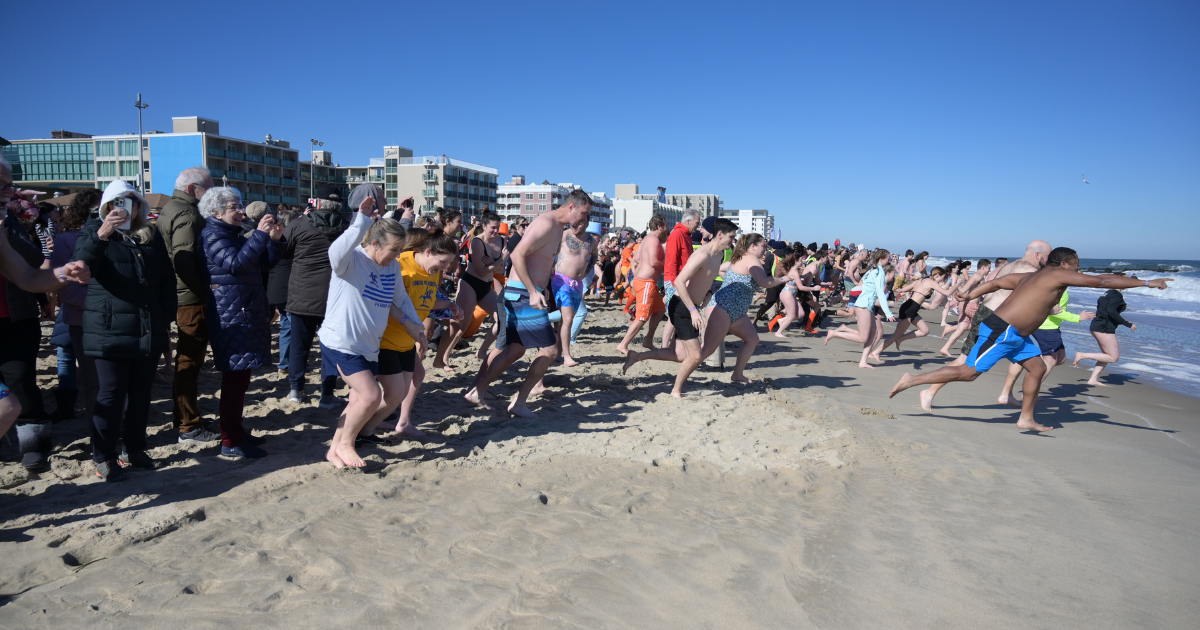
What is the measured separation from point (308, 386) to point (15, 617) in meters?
3.82

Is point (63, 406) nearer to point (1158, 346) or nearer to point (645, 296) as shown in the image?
point (645, 296)

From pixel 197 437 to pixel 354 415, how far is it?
134 cm

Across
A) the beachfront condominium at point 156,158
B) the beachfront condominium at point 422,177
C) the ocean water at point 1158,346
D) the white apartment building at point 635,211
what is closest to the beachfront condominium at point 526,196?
the beachfront condominium at point 422,177

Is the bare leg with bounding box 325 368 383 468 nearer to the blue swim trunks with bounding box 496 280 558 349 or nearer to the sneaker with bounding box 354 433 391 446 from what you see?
the sneaker with bounding box 354 433 391 446

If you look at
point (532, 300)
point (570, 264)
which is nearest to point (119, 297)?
point (532, 300)

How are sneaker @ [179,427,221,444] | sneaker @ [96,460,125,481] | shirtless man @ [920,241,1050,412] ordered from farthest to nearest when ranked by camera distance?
shirtless man @ [920,241,1050,412], sneaker @ [179,427,221,444], sneaker @ [96,460,125,481]

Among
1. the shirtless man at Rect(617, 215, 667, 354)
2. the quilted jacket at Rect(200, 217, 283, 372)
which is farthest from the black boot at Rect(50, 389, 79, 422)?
the shirtless man at Rect(617, 215, 667, 354)

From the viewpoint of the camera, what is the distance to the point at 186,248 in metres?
4.21

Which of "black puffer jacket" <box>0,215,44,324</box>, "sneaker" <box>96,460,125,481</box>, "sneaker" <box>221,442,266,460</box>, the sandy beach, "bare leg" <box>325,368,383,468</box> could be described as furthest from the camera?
"sneaker" <box>221,442,266,460</box>

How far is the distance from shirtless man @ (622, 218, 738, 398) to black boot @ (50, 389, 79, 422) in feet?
15.2

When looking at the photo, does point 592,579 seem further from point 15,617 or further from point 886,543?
point 15,617

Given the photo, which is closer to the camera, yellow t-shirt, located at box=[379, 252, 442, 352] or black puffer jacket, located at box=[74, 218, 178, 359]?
black puffer jacket, located at box=[74, 218, 178, 359]

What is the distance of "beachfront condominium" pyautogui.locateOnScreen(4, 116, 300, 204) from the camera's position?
67812mm

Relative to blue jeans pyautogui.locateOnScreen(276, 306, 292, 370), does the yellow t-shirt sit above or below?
above
